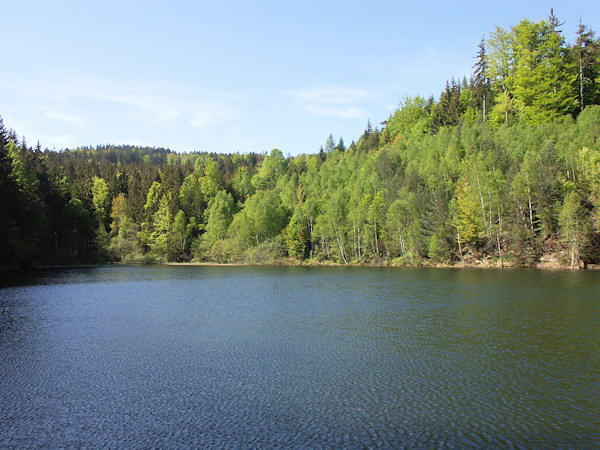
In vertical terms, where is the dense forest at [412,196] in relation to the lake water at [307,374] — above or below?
above

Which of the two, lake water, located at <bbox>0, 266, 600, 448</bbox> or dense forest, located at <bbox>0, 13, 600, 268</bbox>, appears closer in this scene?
lake water, located at <bbox>0, 266, 600, 448</bbox>

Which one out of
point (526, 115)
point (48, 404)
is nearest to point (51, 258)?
point (48, 404)

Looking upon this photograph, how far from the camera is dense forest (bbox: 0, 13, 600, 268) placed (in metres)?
63.9

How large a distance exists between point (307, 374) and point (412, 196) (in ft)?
217

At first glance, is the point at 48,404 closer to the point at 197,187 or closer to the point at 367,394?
the point at 367,394

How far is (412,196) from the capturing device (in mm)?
78938

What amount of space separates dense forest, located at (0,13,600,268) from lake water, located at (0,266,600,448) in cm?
3401

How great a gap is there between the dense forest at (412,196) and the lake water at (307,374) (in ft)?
112

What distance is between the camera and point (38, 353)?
21.2 m

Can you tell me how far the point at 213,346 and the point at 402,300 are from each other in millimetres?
18997

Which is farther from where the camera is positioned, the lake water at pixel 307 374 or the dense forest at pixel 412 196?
the dense forest at pixel 412 196

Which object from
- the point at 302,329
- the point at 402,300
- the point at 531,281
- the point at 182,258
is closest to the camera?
the point at 302,329

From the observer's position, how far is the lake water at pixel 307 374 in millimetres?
12211

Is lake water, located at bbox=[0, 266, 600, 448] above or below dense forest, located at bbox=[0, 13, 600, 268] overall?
below
